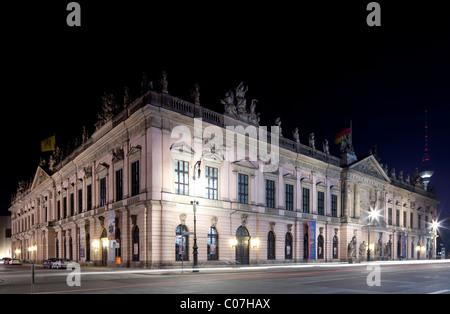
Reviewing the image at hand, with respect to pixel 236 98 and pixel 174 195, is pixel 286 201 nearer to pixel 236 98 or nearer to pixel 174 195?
pixel 236 98

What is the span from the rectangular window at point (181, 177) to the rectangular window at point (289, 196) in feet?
50.0

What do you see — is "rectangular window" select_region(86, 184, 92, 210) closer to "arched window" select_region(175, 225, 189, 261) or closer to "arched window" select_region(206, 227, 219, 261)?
"arched window" select_region(175, 225, 189, 261)

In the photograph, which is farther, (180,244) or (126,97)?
(126,97)

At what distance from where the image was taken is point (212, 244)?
37.7m

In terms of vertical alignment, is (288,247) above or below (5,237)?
above

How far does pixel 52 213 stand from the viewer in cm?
6016

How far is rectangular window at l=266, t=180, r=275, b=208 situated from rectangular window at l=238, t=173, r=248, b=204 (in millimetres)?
3701

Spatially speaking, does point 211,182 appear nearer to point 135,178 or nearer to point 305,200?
point 135,178

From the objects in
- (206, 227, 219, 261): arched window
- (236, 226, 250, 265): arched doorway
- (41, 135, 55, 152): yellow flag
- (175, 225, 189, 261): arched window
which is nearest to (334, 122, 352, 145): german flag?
(236, 226, 250, 265): arched doorway

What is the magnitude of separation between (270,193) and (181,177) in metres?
13.0

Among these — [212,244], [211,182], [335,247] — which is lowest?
[335,247]

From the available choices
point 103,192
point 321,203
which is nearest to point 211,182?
point 103,192

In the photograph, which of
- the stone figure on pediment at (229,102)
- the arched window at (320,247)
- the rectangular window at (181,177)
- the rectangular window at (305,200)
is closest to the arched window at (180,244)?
the rectangular window at (181,177)

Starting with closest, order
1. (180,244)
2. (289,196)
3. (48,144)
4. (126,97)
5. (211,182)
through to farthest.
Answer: (180,244)
(211,182)
(126,97)
(289,196)
(48,144)
